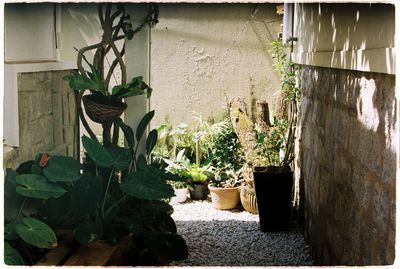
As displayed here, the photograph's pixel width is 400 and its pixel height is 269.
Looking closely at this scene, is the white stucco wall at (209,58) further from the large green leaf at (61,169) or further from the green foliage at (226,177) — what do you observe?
the large green leaf at (61,169)

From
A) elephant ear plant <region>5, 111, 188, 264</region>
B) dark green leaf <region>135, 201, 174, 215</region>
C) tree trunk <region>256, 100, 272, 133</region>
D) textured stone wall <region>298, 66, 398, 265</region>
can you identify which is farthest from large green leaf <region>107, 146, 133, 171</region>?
tree trunk <region>256, 100, 272, 133</region>

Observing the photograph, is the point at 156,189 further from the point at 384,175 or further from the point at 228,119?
the point at 228,119

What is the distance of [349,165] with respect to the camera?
2910 millimetres

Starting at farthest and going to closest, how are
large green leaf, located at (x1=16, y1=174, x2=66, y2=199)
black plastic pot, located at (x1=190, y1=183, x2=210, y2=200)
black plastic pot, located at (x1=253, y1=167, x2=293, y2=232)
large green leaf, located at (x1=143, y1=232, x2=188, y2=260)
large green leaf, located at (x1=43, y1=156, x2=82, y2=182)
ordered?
black plastic pot, located at (x1=190, y1=183, x2=210, y2=200) → black plastic pot, located at (x1=253, y1=167, x2=293, y2=232) → large green leaf, located at (x1=143, y1=232, x2=188, y2=260) → large green leaf, located at (x1=43, y1=156, x2=82, y2=182) → large green leaf, located at (x1=16, y1=174, x2=66, y2=199)

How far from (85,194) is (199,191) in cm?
352

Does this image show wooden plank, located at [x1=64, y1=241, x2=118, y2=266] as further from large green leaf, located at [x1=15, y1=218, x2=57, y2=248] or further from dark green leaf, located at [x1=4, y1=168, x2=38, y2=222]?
dark green leaf, located at [x1=4, y1=168, x2=38, y2=222]

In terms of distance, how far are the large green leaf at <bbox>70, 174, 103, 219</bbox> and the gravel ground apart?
1.70 m

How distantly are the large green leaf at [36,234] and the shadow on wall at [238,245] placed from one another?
1997mm

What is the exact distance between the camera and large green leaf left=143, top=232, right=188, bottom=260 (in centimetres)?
278

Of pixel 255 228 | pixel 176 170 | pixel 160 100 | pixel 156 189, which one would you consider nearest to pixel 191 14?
pixel 160 100

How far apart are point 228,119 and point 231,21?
1.15 metres

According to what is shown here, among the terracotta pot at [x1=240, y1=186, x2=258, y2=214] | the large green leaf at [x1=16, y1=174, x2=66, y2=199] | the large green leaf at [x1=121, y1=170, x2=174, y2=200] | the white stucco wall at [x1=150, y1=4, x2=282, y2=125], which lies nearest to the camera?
the large green leaf at [x1=16, y1=174, x2=66, y2=199]

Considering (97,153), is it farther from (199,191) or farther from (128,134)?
(199,191)

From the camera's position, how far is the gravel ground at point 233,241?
4184 mm
